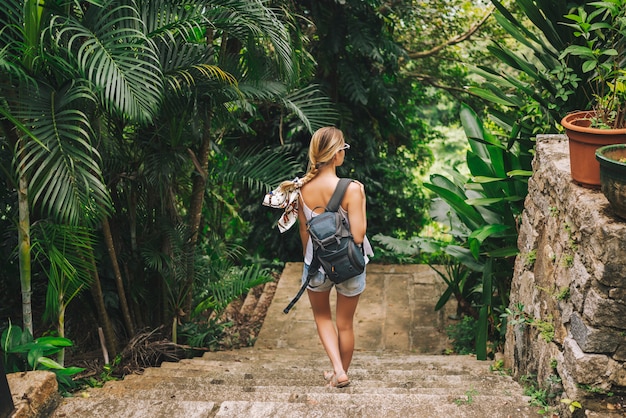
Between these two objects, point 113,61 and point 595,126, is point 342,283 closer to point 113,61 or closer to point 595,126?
point 595,126

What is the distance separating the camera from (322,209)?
294cm

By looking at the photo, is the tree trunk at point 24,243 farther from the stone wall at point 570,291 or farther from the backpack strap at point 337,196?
the stone wall at point 570,291

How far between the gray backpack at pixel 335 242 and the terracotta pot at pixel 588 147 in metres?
0.92

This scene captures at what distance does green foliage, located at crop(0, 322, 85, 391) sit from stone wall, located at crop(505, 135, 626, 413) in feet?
6.46

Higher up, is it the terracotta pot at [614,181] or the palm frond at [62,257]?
the terracotta pot at [614,181]

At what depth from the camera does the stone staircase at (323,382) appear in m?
2.55

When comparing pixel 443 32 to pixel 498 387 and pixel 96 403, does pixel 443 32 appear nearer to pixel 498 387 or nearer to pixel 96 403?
pixel 498 387

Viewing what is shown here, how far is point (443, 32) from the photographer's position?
643 centimetres

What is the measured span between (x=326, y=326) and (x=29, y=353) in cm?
131

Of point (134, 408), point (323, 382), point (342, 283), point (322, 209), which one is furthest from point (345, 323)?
point (134, 408)

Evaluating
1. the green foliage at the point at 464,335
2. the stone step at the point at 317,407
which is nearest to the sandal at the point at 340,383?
the stone step at the point at 317,407

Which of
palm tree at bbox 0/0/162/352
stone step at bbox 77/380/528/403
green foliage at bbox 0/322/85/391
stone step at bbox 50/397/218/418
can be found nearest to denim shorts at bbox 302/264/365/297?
stone step at bbox 77/380/528/403

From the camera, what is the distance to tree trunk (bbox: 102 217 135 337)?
3.44m

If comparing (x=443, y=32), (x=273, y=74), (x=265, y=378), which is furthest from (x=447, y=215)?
(x=443, y=32)
